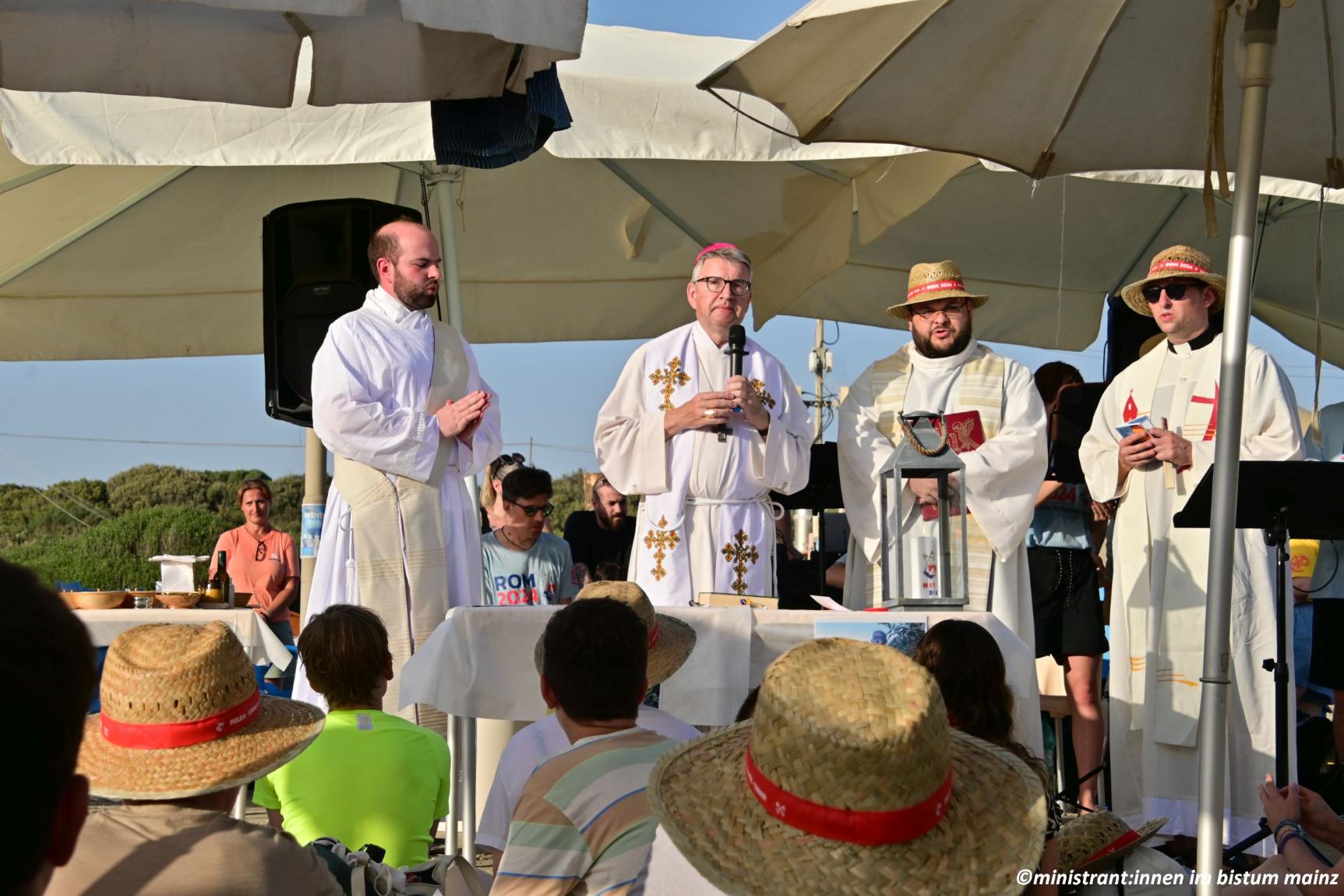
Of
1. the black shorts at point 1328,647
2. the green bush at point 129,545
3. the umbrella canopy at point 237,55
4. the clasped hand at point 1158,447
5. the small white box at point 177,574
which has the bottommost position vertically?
the green bush at point 129,545

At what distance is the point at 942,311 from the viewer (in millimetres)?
6707

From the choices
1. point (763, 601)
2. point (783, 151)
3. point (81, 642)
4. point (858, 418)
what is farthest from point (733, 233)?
point (81, 642)

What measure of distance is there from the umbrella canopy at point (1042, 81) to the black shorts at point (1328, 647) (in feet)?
10.4

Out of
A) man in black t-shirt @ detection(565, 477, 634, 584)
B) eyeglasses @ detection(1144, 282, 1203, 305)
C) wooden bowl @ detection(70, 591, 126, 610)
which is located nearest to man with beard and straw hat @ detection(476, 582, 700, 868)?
wooden bowl @ detection(70, 591, 126, 610)

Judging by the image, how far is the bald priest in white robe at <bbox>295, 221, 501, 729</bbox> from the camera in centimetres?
591

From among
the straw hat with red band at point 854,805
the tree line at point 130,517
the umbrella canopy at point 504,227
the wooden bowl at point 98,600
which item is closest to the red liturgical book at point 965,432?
the umbrella canopy at point 504,227

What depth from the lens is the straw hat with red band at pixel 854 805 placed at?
1900 millimetres

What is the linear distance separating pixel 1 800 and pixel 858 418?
5.74 meters

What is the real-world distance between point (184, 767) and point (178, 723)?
109 mm

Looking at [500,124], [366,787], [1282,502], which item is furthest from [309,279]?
[1282,502]

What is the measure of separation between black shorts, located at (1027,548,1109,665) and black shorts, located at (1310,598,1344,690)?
911mm

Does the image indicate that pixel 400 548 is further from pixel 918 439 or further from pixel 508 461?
pixel 508 461

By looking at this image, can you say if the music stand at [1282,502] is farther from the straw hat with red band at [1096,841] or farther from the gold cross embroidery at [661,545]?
the gold cross embroidery at [661,545]

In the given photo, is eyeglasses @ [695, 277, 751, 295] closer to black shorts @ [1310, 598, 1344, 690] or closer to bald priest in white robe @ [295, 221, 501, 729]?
bald priest in white robe @ [295, 221, 501, 729]
